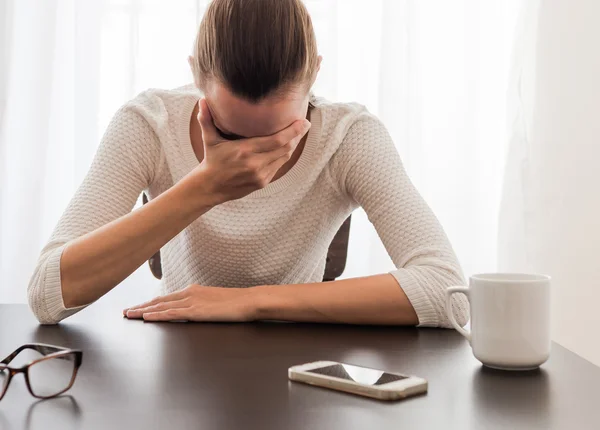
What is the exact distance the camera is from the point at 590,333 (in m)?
2.36

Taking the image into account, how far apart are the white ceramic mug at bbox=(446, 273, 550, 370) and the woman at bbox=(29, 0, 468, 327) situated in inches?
10.0

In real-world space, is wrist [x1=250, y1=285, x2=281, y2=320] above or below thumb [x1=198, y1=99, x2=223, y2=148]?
below

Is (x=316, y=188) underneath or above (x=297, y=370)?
above

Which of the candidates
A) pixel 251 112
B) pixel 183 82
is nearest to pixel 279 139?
pixel 251 112

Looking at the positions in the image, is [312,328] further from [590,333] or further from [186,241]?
[590,333]

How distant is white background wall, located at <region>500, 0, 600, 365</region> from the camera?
235 centimetres

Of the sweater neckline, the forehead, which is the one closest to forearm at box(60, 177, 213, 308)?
the forehead

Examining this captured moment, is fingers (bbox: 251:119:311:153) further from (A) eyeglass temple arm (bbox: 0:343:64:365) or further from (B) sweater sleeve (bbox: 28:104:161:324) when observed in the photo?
(A) eyeglass temple arm (bbox: 0:343:64:365)

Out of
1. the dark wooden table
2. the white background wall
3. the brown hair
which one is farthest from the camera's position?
the white background wall

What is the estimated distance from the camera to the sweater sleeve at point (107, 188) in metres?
1.11

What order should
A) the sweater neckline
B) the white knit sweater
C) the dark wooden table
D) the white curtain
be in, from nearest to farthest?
the dark wooden table < the white knit sweater < the sweater neckline < the white curtain

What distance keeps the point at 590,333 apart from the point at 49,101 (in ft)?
A: 6.15

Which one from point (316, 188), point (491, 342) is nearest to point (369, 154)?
point (316, 188)

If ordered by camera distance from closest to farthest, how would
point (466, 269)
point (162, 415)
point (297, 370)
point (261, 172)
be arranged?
point (162, 415) → point (297, 370) → point (261, 172) → point (466, 269)
